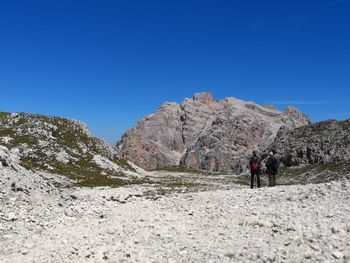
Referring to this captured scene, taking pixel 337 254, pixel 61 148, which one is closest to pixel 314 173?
pixel 61 148

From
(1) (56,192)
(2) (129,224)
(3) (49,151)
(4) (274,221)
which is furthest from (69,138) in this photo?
(4) (274,221)

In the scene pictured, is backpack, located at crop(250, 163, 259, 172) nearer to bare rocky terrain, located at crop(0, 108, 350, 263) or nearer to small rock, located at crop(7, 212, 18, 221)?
bare rocky terrain, located at crop(0, 108, 350, 263)

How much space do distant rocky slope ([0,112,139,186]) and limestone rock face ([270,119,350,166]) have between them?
117 feet

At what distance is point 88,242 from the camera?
2031 centimetres

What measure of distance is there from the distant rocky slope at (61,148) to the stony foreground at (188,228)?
2819 centimetres

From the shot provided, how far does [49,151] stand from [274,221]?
2178 inches

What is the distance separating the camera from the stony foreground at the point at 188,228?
1714 cm

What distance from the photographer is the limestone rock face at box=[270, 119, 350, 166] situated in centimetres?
8350

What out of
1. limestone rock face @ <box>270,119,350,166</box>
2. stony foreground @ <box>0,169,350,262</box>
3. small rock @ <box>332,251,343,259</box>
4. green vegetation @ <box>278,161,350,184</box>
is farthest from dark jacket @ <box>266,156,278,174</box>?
limestone rock face @ <box>270,119,350,166</box>

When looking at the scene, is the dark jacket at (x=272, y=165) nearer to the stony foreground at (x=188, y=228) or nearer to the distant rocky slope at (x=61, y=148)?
the stony foreground at (x=188, y=228)

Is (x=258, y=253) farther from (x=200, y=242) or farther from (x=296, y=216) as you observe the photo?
(x=296, y=216)

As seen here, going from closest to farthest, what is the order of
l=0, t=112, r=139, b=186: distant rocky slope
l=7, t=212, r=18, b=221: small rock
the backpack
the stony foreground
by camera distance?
the stony foreground < l=7, t=212, r=18, b=221: small rock < the backpack < l=0, t=112, r=139, b=186: distant rocky slope

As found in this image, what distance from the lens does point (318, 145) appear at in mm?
89125

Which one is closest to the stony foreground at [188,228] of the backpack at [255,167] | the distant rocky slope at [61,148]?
→ the backpack at [255,167]
